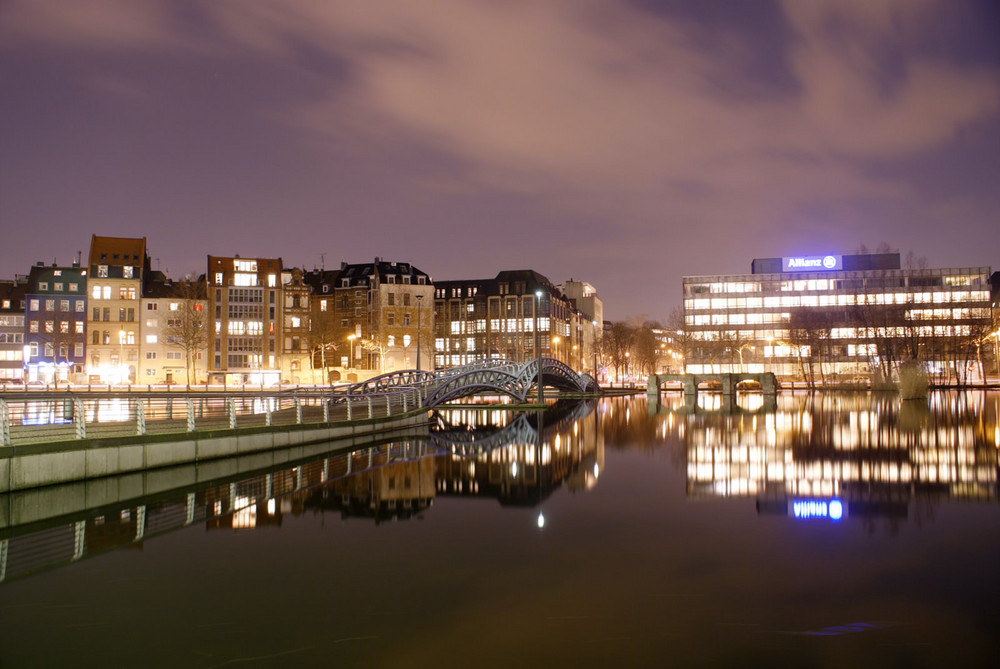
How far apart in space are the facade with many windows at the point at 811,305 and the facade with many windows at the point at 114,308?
78486 millimetres

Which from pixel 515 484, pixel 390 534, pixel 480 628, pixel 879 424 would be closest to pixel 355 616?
pixel 480 628

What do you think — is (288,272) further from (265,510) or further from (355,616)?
(355,616)

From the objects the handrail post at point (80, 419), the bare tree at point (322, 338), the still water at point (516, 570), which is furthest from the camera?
the bare tree at point (322, 338)

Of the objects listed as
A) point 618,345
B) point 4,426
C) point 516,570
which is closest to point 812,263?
point 618,345

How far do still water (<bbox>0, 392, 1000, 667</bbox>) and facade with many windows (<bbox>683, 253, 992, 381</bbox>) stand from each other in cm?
9543

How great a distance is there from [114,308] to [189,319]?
12490 millimetres

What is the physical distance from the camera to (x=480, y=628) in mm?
7496

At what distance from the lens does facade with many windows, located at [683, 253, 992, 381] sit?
113 m

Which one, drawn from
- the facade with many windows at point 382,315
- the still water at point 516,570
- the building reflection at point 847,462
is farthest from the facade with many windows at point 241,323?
the still water at point 516,570

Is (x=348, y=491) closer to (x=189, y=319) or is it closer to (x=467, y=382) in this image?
(x=467, y=382)

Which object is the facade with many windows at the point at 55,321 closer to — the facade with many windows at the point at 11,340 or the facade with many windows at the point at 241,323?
the facade with many windows at the point at 11,340

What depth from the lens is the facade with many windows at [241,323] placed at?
89000 mm

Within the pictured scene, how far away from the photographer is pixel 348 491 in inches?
639

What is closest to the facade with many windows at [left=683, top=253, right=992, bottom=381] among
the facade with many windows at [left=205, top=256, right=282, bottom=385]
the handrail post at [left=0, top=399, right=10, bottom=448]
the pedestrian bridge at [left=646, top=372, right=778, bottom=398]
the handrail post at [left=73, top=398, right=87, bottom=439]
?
the pedestrian bridge at [left=646, top=372, right=778, bottom=398]
